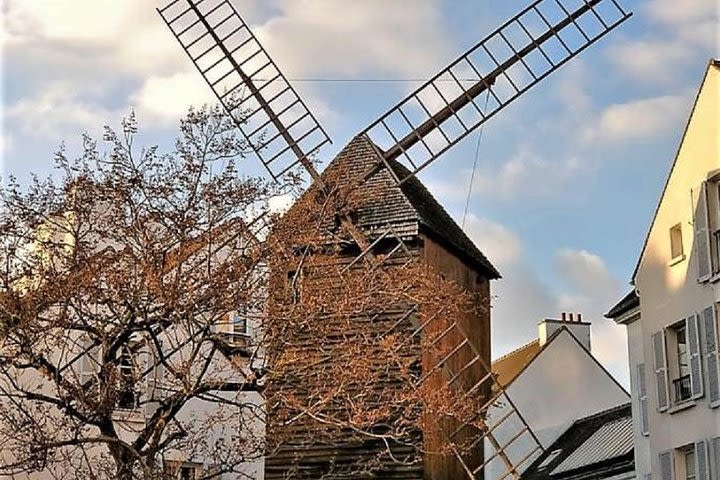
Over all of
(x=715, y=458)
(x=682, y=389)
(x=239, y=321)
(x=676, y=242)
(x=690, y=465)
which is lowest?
(x=715, y=458)

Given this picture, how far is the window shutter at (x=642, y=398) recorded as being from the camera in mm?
27266

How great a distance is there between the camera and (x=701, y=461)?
2427 cm

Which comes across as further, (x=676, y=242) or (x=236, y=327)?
(x=676, y=242)

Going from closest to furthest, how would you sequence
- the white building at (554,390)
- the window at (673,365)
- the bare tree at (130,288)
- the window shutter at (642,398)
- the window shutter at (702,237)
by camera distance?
the bare tree at (130,288)
the window shutter at (702,237)
the window at (673,365)
the window shutter at (642,398)
the white building at (554,390)

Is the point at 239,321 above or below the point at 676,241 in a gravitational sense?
below

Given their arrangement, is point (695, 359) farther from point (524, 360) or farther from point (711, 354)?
point (524, 360)

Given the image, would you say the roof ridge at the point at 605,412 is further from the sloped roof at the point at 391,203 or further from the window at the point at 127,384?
the window at the point at 127,384

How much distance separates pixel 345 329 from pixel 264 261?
1.72 meters

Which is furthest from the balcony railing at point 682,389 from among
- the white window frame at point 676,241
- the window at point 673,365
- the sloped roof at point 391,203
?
the sloped roof at point 391,203

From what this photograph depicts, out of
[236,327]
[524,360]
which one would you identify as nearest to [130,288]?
[236,327]

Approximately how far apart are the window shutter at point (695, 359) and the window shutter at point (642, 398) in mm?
2475

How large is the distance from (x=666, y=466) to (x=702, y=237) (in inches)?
182

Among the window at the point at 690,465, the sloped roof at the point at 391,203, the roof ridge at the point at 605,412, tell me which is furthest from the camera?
the roof ridge at the point at 605,412

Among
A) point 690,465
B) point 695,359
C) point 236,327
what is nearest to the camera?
point 695,359
